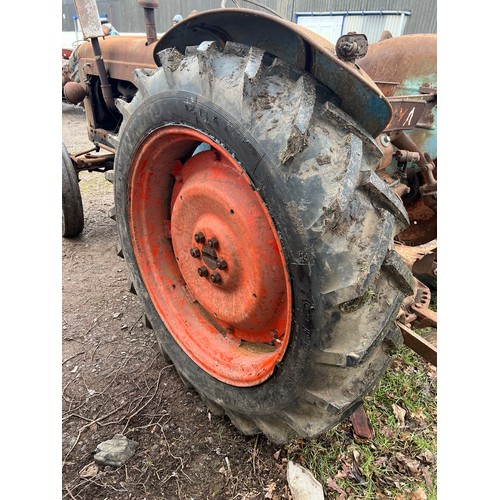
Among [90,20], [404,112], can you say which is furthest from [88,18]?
[404,112]

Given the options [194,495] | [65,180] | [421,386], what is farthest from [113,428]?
[65,180]

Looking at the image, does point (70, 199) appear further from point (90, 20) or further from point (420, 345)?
point (420, 345)

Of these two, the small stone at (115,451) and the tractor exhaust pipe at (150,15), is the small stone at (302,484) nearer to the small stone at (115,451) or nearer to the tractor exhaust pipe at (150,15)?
the small stone at (115,451)

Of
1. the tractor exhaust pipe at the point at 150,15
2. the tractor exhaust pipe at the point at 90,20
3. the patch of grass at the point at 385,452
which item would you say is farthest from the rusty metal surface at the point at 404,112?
the tractor exhaust pipe at the point at 90,20

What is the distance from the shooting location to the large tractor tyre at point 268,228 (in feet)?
3.66

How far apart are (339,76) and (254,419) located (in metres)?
1.26

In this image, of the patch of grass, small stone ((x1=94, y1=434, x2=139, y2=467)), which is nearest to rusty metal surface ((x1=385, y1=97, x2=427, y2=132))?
the patch of grass

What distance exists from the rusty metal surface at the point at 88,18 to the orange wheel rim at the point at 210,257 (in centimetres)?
179

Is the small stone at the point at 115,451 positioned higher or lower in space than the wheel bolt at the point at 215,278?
lower

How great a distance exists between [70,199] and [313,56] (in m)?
2.73

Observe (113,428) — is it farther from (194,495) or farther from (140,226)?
(140,226)

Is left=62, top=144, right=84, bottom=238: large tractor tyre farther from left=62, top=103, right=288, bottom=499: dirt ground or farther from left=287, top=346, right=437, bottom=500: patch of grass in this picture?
left=287, top=346, right=437, bottom=500: patch of grass

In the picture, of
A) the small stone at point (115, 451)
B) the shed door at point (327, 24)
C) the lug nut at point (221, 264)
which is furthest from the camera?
the shed door at point (327, 24)

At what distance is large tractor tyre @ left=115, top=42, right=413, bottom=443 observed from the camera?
3.66 feet
